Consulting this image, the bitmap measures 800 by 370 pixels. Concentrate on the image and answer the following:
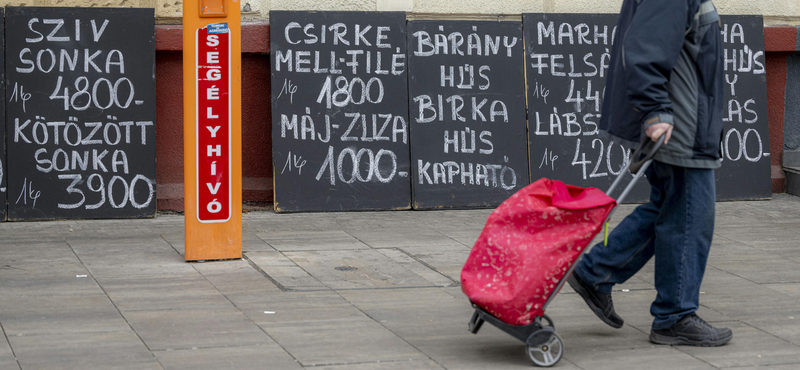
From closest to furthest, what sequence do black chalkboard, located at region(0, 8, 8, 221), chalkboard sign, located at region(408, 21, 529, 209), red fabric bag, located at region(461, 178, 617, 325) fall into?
red fabric bag, located at region(461, 178, 617, 325) < black chalkboard, located at region(0, 8, 8, 221) < chalkboard sign, located at region(408, 21, 529, 209)

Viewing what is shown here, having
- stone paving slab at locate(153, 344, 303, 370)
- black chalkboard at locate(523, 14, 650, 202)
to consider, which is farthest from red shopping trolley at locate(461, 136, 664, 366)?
black chalkboard at locate(523, 14, 650, 202)

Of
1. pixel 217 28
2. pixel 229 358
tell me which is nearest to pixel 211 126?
pixel 217 28

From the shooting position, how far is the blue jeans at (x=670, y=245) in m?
4.05

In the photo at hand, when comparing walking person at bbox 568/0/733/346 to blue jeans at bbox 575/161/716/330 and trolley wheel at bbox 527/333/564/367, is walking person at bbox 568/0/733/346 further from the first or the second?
trolley wheel at bbox 527/333/564/367

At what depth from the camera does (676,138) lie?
401 centimetres

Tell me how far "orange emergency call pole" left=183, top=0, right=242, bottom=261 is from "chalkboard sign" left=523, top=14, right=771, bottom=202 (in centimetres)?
333

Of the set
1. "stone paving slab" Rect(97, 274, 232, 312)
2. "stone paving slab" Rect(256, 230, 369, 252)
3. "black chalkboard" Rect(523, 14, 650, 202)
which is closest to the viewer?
"stone paving slab" Rect(97, 274, 232, 312)

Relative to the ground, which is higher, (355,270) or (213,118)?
(213,118)

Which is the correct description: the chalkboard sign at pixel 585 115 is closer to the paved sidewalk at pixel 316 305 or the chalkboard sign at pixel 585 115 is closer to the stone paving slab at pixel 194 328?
the paved sidewalk at pixel 316 305

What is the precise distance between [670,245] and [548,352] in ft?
2.49

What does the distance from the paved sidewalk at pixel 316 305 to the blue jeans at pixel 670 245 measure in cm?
23

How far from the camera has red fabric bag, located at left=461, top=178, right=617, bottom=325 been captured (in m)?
3.67

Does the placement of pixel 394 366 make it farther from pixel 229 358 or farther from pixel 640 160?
pixel 640 160

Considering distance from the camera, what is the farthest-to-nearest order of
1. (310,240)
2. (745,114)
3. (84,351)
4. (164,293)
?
(745,114)
(310,240)
(164,293)
(84,351)
